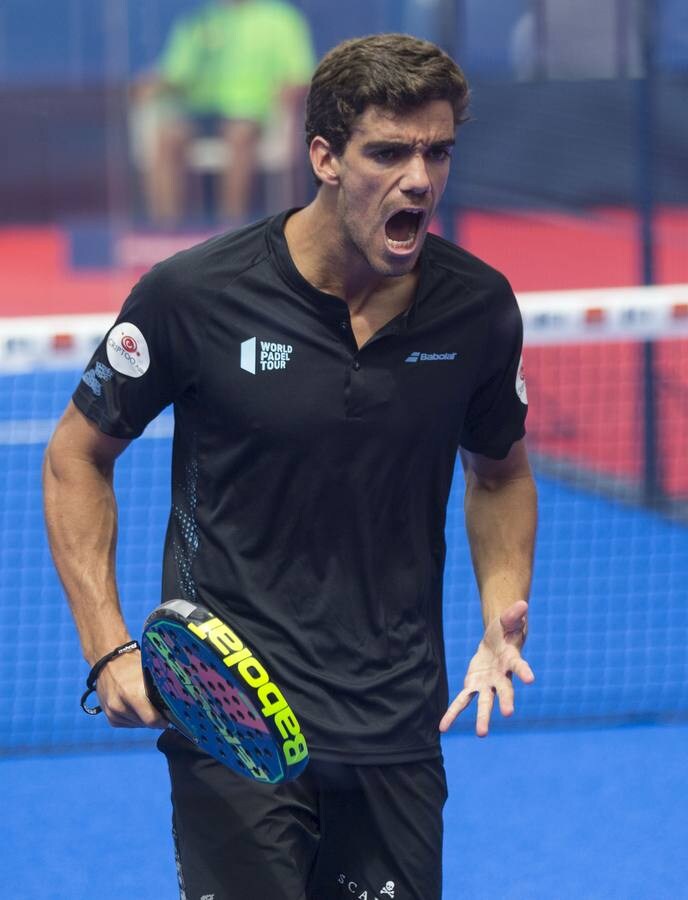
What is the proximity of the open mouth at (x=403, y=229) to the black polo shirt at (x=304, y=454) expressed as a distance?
162mm

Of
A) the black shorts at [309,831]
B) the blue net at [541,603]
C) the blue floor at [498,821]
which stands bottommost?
the blue net at [541,603]

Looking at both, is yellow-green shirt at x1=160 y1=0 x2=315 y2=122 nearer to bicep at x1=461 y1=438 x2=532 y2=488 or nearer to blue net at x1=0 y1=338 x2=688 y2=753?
blue net at x1=0 y1=338 x2=688 y2=753

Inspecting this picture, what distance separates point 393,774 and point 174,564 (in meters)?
0.55

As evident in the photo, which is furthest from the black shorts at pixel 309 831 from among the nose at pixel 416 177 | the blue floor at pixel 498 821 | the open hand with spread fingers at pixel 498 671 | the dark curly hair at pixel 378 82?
the blue floor at pixel 498 821

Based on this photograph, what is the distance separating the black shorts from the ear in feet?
3.35

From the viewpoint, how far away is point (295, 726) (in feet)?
8.31

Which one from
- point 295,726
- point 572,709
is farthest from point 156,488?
point 295,726

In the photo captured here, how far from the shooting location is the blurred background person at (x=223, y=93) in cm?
1094

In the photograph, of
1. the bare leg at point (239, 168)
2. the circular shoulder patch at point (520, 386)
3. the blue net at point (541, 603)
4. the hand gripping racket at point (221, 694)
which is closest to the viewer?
the hand gripping racket at point (221, 694)

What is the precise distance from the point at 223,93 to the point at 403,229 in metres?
8.61

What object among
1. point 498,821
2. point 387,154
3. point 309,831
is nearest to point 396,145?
point 387,154

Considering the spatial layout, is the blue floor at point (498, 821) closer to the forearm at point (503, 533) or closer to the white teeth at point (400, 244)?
the forearm at point (503, 533)

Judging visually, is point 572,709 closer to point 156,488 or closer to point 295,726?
point 156,488

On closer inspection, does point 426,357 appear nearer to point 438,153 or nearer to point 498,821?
point 438,153
